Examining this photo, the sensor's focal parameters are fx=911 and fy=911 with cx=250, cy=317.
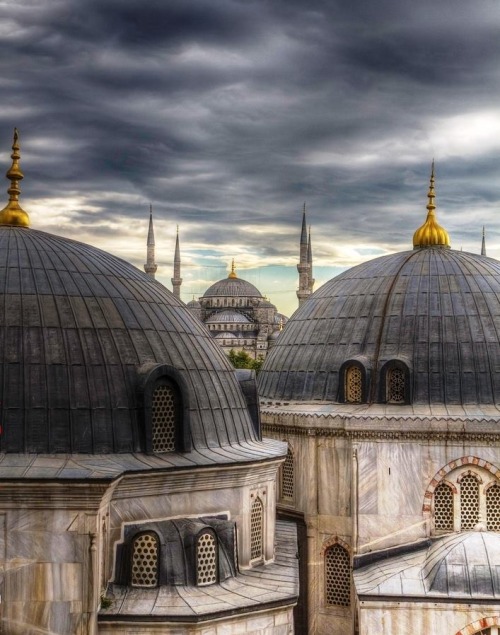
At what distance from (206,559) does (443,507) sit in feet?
25.0

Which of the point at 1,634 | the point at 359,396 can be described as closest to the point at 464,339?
the point at 359,396

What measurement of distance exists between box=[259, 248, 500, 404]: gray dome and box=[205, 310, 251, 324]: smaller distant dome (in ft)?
280

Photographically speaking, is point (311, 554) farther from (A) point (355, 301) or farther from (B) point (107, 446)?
(B) point (107, 446)

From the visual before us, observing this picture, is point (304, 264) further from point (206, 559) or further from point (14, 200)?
point (206, 559)

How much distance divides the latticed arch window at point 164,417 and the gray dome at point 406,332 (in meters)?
7.79

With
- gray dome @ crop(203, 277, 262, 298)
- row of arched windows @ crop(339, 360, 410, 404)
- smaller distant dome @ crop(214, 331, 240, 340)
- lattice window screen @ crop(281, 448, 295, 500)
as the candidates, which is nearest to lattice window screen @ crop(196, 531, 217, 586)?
lattice window screen @ crop(281, 448, 295, 500)

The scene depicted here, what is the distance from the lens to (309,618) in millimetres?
23125

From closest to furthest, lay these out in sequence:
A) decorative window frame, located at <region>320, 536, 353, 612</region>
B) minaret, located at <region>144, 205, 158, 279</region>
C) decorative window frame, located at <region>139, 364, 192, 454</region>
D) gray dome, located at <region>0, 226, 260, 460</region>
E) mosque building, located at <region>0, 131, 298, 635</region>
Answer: mosque building, located at <region>0, 131, 298, 635</region>, gray dome, located at <region>0, 226, 260, 460</region>, decorative window frame, located at <region>139, 364, 192, 454</region>, decorative window frame, located at <region>320, 536, 353, 612</region>, minaret, located at <region>144, 205, 158, 279</region>

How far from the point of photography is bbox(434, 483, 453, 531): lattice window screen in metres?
21.7

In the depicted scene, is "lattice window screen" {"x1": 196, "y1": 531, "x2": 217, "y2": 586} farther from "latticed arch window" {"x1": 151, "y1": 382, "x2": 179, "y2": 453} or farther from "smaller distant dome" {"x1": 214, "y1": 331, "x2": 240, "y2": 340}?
"smaller distant dome" {"x1": 214, "y1": 331, "x2": 240, "y2": 340}

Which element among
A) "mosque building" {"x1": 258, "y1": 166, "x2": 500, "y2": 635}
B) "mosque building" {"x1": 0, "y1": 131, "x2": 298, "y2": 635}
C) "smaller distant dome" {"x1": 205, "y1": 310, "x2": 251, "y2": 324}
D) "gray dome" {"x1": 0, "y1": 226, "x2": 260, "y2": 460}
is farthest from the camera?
"smaller distant dome" {"x1": 205, "y1": 310, "x2": 251, "y2": 324}

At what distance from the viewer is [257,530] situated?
18281 mm

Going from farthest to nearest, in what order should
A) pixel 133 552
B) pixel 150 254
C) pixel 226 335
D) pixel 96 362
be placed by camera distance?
pixel 226 335
pixel 150 254
pixel 96 362
pixel 133 552

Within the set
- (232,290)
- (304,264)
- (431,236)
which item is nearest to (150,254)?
(304,264)
